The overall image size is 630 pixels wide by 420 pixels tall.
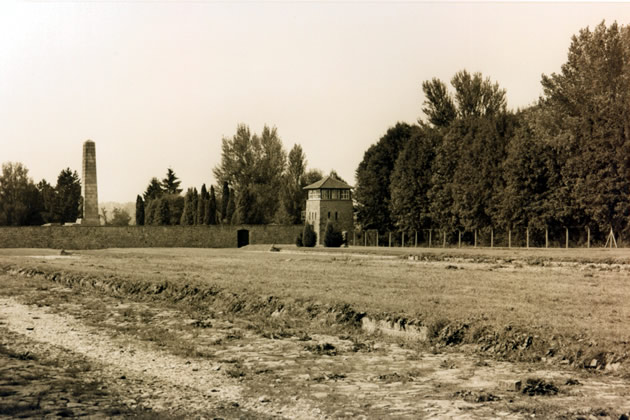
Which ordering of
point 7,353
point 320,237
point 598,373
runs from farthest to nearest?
1. point 320,237
2. point 7,353
3. point 598,373

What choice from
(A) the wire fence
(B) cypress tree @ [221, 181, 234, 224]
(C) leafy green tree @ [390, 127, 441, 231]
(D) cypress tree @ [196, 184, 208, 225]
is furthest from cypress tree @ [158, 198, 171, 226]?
(C) leafy green tree @ [390, 127, 441, 231]

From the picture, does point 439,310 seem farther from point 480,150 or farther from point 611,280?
point 480,150

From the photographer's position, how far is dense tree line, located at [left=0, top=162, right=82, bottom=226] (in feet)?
253

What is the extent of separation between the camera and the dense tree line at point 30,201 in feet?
253

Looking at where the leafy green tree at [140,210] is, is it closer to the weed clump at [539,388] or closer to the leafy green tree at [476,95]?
the leafy green tree at [476,95]

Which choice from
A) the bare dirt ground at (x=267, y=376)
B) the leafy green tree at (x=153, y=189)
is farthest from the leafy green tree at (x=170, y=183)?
the bare dirt ground at (x=267, y=376)

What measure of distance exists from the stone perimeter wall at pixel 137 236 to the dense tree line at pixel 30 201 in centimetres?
1959

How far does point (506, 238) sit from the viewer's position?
46.1m

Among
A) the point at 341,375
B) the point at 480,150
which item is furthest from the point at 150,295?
the point at 480,150

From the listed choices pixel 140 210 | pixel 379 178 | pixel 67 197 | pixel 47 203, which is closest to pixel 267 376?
pixel 379 178

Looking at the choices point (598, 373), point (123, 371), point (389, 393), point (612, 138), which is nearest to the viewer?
point (389, 393)

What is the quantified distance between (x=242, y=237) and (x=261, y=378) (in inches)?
2309

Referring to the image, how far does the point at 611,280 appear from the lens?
65.3 ft

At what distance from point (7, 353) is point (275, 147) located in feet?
238
